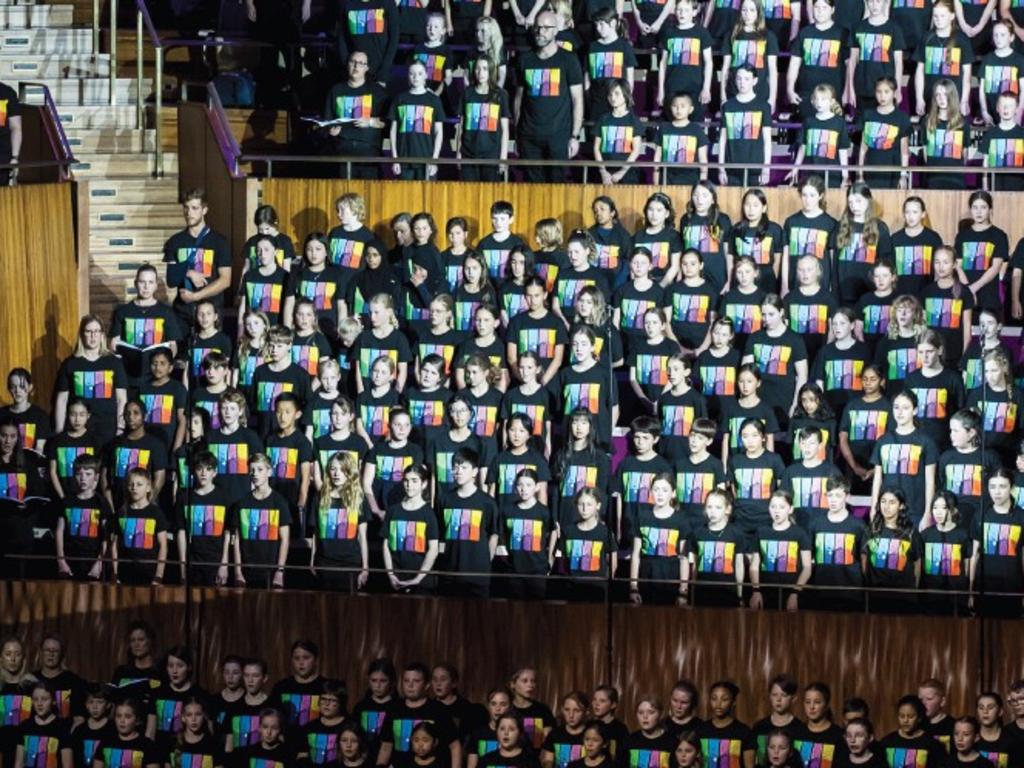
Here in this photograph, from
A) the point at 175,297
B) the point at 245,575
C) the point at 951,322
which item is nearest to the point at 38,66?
the point at 175,297

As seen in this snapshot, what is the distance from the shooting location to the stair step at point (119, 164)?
48.9 ft

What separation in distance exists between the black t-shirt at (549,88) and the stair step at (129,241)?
2.11 metres

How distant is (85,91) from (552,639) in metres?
5.15

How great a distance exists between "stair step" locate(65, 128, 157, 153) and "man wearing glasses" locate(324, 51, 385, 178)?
131 cm

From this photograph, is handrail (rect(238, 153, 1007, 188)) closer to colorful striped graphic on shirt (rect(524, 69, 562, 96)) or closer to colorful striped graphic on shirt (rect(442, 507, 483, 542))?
colorful striped graphic on shirt (rect(524, 69, 562, 96))

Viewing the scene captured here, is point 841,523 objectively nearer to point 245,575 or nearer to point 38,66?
point 245,575

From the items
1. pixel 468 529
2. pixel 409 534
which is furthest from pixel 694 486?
pixel 409 534

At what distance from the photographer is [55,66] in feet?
50.9

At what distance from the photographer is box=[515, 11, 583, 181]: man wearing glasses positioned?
1404cm

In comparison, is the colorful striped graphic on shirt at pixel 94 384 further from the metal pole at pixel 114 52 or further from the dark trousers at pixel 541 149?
the metal pole at pixel 114 52

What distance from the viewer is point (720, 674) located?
11.7 meters

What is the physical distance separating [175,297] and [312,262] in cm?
89

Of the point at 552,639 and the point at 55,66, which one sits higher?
the point at 55,66

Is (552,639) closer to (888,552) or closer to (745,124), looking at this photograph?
(888,552)
